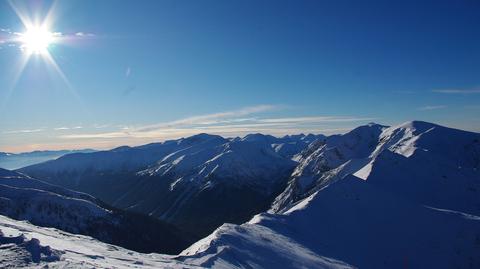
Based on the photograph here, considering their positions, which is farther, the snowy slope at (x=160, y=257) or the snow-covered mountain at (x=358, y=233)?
the snow-covered mountain at (x=358, y=233)

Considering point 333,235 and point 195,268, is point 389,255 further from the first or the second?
point 195,268

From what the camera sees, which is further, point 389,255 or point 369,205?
point 369,205

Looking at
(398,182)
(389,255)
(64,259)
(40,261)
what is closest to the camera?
(40,261)

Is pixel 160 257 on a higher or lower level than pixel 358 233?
higher

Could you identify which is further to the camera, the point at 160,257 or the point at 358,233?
the point at 358,233

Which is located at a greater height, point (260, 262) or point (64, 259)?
point (64, 259)

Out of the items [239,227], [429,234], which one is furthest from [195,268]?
[429,234]

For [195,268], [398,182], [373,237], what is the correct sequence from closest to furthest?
[195,268] < [373,237] < [398,182]

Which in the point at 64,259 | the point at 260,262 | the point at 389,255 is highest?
the point at 64,259

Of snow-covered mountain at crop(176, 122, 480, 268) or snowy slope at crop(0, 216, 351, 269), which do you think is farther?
snow-covered mountain at crop(176, 122, 480, 268)

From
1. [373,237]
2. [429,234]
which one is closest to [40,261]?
[373,237]
